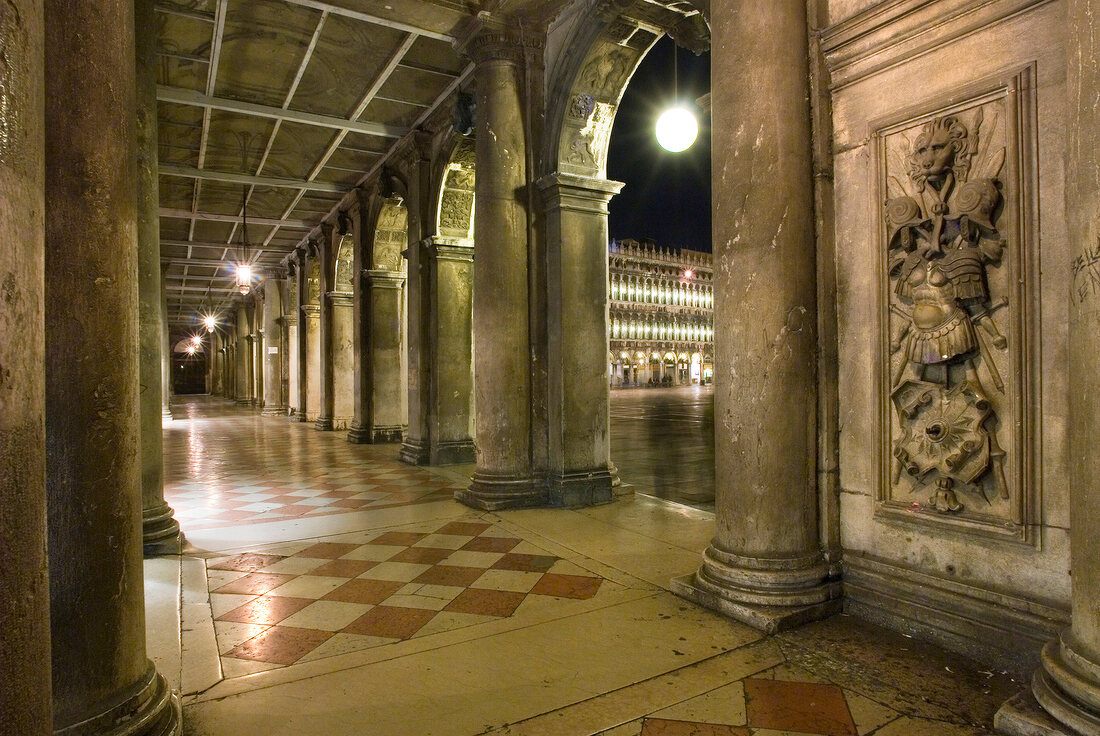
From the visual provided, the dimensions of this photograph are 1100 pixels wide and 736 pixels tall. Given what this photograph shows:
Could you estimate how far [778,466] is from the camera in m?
3.49

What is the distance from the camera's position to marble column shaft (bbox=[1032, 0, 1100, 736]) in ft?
7.24

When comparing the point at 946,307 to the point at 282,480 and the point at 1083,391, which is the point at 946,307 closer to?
the point at 1083,391

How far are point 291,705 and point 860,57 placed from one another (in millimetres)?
4246

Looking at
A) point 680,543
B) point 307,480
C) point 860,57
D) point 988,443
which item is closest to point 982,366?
point 988,443

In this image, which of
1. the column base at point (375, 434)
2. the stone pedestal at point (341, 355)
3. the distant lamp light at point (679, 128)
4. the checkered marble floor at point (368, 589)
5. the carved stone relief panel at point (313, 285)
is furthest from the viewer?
the carved stone relief panel at point (313, 285)

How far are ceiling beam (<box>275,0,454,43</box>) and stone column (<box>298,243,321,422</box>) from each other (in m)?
11.4

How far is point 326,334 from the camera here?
15.4 metres

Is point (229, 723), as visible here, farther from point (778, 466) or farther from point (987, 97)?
point (987, 97)

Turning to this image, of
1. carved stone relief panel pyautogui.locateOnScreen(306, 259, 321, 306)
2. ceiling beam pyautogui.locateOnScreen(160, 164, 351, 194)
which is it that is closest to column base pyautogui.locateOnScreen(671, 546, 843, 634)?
ceiling beam pyautogui.locateOnScreen(160, 164, 351, 194)

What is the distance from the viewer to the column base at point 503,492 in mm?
6473

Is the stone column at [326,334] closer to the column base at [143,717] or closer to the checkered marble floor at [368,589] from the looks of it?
the checkered marble floor at [368,589]

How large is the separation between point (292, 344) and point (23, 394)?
20.2m

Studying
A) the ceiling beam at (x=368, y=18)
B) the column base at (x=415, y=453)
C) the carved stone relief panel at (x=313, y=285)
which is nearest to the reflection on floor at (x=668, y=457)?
the column base at (x=415, y=453)

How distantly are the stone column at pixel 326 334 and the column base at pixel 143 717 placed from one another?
13506mm
